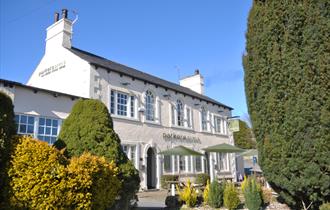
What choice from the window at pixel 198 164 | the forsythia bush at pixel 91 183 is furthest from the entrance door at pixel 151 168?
the forsythia bush at pixel 91 183

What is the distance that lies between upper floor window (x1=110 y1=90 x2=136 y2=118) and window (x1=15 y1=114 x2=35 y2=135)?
490 centimetres

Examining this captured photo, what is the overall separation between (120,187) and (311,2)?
6509mm

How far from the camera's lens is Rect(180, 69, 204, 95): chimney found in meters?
29.4

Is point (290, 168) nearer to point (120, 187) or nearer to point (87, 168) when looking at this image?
point (120, 187)

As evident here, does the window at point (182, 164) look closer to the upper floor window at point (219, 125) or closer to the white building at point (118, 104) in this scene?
the white building at point (118, 104)

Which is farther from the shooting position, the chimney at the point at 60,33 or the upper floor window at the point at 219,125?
the upper floor window at the point at 219,125

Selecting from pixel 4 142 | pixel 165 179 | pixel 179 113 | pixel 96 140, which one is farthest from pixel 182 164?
pixel 4 142

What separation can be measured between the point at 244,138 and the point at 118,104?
97.7 ft

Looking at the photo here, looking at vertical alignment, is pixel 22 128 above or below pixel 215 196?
above

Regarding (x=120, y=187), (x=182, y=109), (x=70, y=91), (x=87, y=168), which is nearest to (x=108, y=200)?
(x=120, y=187)

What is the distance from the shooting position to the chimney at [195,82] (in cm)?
2938

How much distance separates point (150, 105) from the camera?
20047 millimetres

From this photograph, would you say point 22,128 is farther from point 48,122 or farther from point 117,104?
point 117,104

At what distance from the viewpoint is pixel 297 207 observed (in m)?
7.56
